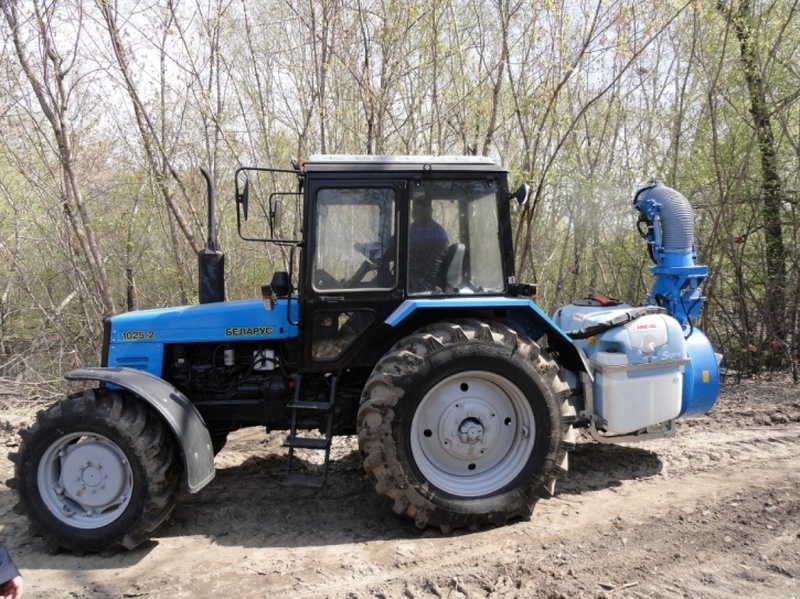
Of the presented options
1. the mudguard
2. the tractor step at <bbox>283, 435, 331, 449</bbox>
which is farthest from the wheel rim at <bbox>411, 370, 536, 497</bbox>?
the mudguard

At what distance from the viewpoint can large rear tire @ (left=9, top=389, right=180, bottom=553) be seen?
3.38 meters

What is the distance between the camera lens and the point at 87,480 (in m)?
3.47

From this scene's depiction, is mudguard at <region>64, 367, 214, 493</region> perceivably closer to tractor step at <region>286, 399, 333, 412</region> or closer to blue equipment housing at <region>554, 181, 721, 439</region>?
tractor step at <region>286, 399, 333, 412</region>

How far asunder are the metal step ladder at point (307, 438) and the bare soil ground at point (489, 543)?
30cm

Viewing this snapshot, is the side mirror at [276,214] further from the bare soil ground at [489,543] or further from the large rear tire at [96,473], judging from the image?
the bare soil ground at [489,543]

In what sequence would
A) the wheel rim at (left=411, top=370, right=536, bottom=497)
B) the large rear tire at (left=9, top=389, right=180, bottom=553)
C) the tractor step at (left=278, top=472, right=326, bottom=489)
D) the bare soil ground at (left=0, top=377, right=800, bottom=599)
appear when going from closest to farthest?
the bare soil ground at (left=0, top=377, right=800, bottom=599), the large rear tire at (left=9, top=389, right=180, bottom=553), the tractor step at (left=278, top=472, right=326, bottom=489), the wheel rim at (left=411, top=370, right=536, bottom=497)

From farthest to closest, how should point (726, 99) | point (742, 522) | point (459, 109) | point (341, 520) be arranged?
point (459, 109)
point (726, 99)
point (341, 520)
point (742, 522)

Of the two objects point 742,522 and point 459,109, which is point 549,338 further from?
point 459,109

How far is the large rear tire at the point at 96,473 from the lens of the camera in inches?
133

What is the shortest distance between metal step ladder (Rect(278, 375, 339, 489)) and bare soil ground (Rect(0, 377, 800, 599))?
0.30 metres

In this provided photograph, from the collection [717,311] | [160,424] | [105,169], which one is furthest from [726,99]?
[105,169]

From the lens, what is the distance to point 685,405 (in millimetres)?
4344

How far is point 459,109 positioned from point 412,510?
582 centimetres

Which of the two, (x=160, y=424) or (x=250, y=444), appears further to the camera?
(x=250, y=444)
